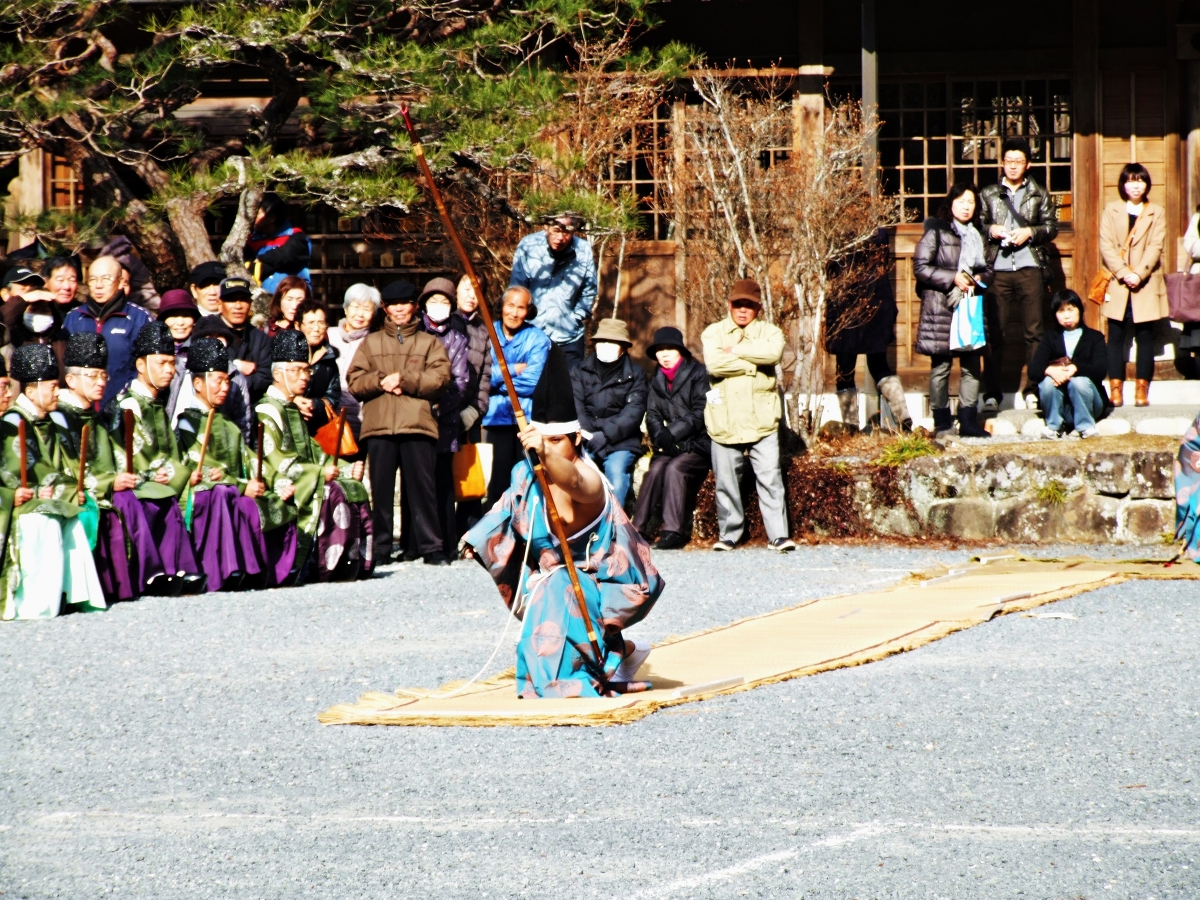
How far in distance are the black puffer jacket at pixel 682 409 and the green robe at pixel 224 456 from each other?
231 centimetres

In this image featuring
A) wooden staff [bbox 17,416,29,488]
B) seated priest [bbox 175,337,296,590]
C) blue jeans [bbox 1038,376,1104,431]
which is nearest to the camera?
wooden staff [bbox 17,416,29,488]

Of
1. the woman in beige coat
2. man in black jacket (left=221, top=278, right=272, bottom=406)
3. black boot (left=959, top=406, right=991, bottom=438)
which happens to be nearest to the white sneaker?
man in black jacket (left=221, top=278, right=272, bottom=406)

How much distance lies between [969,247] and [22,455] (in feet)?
20.0

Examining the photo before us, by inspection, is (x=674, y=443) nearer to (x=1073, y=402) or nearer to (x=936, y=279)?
(x=936, y=279)

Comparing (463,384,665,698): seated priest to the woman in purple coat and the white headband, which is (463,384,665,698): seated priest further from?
the woman in purple coat

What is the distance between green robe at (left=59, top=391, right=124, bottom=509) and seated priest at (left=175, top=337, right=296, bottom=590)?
40cm

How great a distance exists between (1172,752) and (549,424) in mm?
2184

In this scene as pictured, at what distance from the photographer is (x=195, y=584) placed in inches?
325

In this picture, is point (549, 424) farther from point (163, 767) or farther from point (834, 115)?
point (834, 115)

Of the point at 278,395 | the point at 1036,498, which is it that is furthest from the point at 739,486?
the point at 278,395

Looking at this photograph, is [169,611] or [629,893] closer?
[629,893]

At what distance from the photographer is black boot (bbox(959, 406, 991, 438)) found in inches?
407

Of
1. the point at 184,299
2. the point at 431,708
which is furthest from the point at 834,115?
the point at 431,708

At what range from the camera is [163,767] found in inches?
186
